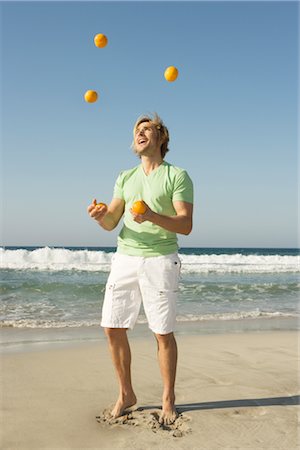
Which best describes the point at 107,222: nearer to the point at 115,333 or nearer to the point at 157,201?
the point at 157,201

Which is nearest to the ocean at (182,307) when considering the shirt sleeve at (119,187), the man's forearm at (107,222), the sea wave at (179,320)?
the sea wave at (179,320)

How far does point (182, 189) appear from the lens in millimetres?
3195

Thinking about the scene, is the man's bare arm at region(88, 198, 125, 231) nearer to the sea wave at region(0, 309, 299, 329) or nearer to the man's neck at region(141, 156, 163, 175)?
the man's neck at region(141, 156, 163, 175)

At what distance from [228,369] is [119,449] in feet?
6.83

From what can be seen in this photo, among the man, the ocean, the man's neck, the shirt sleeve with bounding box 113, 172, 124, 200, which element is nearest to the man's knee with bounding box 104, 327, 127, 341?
the man

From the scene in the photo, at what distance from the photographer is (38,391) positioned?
3.88m

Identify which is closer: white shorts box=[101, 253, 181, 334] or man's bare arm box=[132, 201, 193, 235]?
man's bare arm box=[132, 201, 193, 235]

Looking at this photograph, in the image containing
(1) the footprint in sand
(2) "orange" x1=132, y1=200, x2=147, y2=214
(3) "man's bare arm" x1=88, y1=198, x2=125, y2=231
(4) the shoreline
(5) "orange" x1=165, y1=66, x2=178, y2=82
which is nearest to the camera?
(2) "orange" x1=132, y1=200, x2=147, y2=214

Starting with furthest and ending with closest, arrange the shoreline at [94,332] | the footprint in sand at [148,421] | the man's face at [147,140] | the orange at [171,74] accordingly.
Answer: the shoreline at [94,332] → the orange at [171,74] → the man's face at [147,140] → the footprint in sand at [148,421]

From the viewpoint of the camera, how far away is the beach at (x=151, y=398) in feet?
9.62

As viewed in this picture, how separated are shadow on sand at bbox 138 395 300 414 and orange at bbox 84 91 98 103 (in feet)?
9.20

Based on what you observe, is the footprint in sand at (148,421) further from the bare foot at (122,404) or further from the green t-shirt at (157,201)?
the green t-shirt at (157,201)

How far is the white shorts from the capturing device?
318cm

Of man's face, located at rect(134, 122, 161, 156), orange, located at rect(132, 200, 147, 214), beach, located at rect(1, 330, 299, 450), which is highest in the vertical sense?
man's face, located at rect(134, 122, 161, 156)
